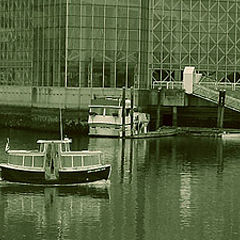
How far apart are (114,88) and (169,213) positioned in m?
55.7

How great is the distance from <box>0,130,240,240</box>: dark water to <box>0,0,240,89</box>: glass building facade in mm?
30483

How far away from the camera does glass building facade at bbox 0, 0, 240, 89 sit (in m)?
110

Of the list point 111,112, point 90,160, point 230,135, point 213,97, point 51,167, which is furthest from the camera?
point 213,97

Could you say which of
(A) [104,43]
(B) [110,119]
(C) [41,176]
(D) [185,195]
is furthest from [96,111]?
(D) [185,195]

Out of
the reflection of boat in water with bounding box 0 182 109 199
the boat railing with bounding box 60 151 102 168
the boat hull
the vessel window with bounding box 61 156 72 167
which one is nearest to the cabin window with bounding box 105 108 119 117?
the boat railing with bounding box 60 151 102 168

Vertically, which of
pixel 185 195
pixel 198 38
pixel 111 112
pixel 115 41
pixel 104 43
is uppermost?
pixel 198 38

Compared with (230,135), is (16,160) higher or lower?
higher

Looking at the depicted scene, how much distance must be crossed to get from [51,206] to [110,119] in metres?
44.6

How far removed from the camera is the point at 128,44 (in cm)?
11112

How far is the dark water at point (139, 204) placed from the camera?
166 feet

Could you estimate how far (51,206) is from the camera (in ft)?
186

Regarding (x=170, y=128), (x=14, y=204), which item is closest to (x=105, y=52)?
(x=170, y=128)

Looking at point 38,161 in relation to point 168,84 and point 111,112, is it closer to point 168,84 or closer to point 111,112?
point 111,112

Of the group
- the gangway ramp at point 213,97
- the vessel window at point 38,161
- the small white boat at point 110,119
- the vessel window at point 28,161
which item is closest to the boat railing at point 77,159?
the vessel window at point 38,161
